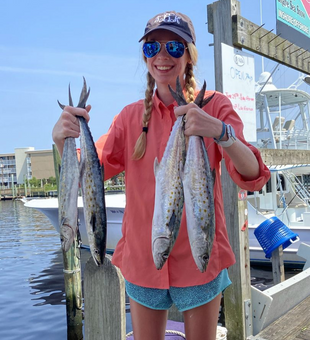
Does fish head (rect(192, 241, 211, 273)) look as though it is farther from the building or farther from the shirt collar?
the building

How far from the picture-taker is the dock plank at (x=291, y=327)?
3727 mm

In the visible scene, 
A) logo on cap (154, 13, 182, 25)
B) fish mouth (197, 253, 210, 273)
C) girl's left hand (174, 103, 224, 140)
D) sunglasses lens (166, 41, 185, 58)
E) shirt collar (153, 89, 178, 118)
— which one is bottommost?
fish mouth (197, 253, 210, 273)

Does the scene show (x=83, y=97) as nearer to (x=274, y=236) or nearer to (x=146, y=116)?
(x=146, y=116)

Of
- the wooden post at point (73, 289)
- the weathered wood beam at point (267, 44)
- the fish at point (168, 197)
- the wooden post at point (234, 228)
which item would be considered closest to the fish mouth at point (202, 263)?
the fish at point (168, 197)

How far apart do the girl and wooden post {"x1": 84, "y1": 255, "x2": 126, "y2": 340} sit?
304 mm

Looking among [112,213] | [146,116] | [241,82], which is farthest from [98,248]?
[112,213]

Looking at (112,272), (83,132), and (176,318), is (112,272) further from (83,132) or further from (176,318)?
(176,318)

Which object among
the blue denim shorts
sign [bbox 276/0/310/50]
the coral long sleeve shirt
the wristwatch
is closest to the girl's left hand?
the wristwatch

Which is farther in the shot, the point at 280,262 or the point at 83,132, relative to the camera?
the point at 280,262

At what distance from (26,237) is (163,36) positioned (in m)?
19.8

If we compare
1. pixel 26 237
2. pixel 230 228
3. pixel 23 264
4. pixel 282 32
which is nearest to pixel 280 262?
pixel 230 228

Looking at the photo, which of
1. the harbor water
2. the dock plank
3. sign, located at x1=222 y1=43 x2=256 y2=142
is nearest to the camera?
sign, located at x1=222 y1=43 x2=256 y2=142

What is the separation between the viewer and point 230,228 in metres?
3.77

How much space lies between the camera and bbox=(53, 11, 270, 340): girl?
5.74ft
